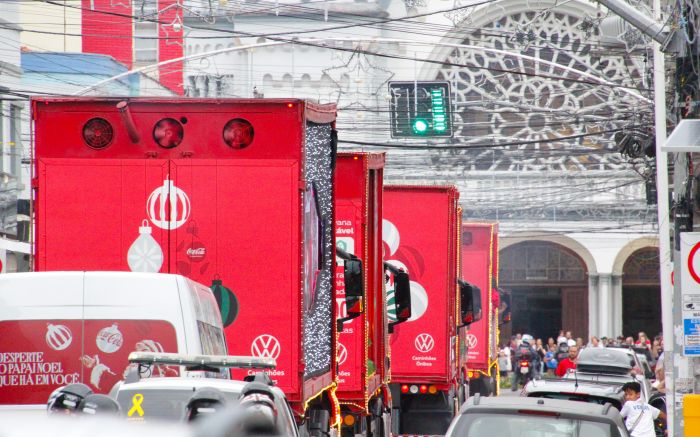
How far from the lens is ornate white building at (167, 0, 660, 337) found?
47.6 meters

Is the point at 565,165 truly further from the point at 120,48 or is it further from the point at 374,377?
the point at 374,377

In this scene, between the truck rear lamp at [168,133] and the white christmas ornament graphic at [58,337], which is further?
the truck rear lamp at [168,133]

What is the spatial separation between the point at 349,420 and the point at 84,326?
6015 millimetres

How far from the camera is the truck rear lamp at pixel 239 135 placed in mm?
11570

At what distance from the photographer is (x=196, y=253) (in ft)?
37.2

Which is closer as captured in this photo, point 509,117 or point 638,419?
point 638,419

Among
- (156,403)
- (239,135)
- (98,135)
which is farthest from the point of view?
(98,135)

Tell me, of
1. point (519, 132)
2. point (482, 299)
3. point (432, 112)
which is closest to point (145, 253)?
point (432, 112)

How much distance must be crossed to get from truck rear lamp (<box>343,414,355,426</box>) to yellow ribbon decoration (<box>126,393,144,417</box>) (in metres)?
7.01

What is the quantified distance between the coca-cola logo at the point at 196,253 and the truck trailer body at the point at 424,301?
7.79m

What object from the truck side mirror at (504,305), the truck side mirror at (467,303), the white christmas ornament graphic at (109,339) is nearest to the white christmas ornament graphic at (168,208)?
the white christmas ornament graphic at (109,339)

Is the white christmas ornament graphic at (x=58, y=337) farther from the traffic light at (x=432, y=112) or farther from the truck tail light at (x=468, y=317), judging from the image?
the traffic light at (x=432, y=112)

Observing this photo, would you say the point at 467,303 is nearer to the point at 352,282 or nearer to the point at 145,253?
the point at 352,282

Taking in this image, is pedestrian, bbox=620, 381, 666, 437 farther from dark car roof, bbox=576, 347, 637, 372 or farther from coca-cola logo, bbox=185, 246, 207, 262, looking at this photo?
dark car roof, bbox=576, 347, 637, 372
